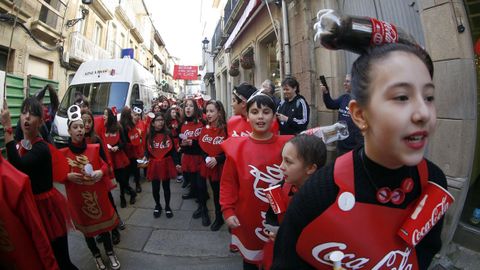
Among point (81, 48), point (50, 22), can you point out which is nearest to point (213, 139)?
point (50, 22)

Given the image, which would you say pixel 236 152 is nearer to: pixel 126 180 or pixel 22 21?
pixel 126 180

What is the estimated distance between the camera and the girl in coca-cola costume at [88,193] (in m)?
3.03

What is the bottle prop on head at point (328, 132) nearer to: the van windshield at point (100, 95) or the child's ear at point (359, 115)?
the child's ear at point (359, 115)

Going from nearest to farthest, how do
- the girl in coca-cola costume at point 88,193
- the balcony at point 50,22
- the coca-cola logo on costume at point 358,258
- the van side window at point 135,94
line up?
the coca-cola logo on costume at point 358,258, the girl in coca-cola costume at point 88,193, the van side window at point 135,94, the balcony at point 50,22

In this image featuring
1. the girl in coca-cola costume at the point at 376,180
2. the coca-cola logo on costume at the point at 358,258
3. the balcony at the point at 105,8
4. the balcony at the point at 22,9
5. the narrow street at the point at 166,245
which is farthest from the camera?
the balcony at the point at 105,8

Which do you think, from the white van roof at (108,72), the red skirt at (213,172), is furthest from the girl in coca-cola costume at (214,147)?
the white van roof at (108,72)

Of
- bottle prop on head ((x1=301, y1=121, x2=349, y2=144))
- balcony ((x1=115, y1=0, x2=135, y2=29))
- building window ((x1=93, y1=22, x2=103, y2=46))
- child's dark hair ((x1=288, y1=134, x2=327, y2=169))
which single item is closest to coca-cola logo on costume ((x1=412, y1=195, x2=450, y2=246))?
child's dark hair ((x1=288, y1=134, x2=327, y2=169))

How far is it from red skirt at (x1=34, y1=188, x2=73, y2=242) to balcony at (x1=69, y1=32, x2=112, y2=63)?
1479 cm

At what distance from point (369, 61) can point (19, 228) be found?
235cm

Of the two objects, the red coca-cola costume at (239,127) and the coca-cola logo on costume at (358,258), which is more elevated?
the red coca-cola costume at (239,127)

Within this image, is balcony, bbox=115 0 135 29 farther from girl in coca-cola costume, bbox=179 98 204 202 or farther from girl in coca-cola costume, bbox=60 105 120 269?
girl in coca-cola costume, bbox=60 105 120 269

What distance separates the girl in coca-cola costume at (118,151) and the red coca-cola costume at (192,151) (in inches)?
47.5

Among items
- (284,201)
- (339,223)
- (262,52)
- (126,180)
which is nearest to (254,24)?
(262,52)

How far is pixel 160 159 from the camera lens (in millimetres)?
4555
